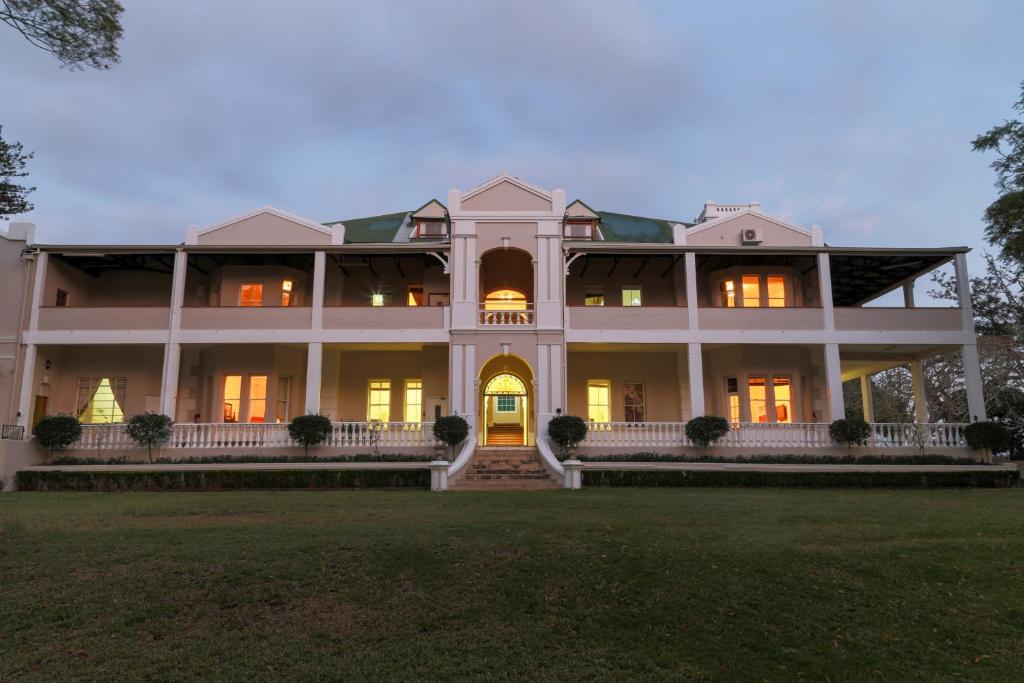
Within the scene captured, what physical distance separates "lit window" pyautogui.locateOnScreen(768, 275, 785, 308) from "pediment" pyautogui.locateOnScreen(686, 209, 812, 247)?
1212mm

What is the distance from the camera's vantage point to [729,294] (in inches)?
821

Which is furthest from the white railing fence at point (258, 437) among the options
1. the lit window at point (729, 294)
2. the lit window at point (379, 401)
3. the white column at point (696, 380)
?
the lit window at point (729, 294)

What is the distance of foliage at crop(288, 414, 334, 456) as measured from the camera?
694 inches

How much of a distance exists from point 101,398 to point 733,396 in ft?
67.4

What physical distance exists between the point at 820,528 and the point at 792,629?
12.4 feet

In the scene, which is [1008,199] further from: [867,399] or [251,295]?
[251,295]

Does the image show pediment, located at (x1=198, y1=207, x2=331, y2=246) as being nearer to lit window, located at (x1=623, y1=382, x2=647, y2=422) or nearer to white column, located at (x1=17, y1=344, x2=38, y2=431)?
white column, located at (x1=17, y1=344, x2=38, y2=431)

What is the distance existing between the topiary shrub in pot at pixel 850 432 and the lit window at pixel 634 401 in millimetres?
5995

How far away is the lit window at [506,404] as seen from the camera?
72.5 feet

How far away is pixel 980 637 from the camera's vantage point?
587cm

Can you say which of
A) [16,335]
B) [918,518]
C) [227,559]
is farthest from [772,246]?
[16,335]

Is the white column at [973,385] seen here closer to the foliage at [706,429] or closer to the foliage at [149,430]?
the foliage at [706,429]

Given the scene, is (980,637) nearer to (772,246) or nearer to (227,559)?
(227,559)

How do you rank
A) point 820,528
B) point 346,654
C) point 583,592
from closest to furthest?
point 346,654
point 583,592
point 820,528
